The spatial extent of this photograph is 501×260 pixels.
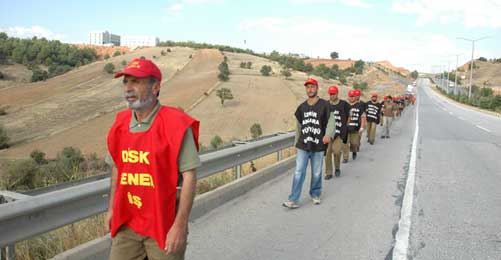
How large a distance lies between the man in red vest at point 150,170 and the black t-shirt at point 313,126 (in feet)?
13.9

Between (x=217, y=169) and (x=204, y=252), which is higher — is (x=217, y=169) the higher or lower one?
the higher one

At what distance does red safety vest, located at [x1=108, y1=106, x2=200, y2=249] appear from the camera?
252 cm

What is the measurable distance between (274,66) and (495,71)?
11092 cm

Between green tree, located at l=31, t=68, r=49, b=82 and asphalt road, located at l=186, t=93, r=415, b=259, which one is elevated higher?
green tree, located at l=31, t=68, r=49, b=82

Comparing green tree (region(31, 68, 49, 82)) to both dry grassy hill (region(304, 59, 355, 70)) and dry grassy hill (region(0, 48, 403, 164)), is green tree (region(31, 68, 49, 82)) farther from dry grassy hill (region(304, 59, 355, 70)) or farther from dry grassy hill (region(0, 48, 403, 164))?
dry grassy hill (region(304, 59, 355, 70))

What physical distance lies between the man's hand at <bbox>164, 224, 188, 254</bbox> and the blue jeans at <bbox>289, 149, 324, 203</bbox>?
13.9ft

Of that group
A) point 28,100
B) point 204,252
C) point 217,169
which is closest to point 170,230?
point 204,252

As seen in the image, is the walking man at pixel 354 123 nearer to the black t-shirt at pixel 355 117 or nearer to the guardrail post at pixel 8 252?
the black t-shirt at pixel 355 117

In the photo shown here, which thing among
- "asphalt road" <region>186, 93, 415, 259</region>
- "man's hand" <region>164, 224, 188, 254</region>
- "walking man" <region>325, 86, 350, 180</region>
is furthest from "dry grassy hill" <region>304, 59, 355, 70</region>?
"man's hand" <region>164, 224, 188, 254</region>

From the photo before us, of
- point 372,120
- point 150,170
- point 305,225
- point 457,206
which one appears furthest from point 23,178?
point 372,120

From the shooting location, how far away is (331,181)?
905 centimetres

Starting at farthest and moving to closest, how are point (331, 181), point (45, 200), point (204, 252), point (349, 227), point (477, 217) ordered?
point (331, 181)
point (477, 217)
point (349, 227)
point (204, 252)
point (45, 200)

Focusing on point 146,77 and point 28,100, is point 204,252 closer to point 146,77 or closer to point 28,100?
point 146,77

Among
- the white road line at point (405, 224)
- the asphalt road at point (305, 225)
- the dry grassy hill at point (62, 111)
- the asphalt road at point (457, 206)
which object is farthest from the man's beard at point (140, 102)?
the dry grassy hill at point (62, 111)
